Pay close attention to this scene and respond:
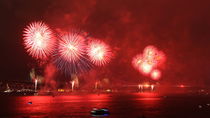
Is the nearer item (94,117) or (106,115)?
(94,117)

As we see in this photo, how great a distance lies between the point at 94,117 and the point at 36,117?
18.7 meters

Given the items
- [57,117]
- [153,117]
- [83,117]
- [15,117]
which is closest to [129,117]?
[153,117]

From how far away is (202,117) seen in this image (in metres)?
98.4

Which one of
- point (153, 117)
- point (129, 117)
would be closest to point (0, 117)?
point (129, 117)

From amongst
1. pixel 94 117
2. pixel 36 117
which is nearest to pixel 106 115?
pixel 94 117

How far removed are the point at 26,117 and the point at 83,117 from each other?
18.0 m

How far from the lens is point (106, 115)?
10219 cm

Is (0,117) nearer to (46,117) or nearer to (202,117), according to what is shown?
(46,117)

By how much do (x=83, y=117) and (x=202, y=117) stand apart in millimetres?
38606

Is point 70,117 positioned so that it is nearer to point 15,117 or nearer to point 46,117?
point 46,117

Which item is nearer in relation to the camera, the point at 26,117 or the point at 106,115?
the point at 26,117

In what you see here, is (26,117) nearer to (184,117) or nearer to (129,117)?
(129,117)

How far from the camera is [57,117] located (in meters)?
96.7

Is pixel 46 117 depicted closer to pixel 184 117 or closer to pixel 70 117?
pixel 70 117
